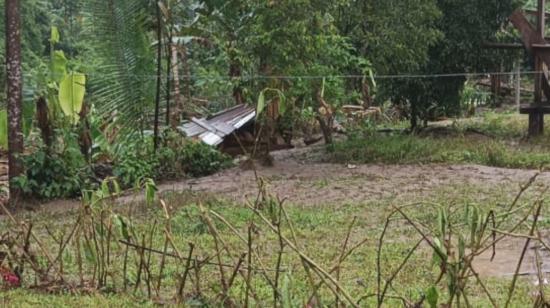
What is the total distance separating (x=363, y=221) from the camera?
636 cm

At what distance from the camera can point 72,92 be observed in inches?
302

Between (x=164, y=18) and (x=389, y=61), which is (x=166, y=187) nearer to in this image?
(x=164, y=18)

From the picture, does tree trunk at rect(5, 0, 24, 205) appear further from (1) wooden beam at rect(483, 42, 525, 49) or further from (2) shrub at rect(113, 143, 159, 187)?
(1) wooden beam at rect(483, 42, 525, 49)

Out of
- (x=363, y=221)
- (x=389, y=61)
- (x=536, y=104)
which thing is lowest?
(x=363, y=221)

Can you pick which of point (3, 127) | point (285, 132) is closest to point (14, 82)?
point (3, 127)

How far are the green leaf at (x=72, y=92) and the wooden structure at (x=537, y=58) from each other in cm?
708

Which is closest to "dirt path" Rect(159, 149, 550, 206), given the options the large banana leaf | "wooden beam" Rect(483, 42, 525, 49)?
the large banana leaf

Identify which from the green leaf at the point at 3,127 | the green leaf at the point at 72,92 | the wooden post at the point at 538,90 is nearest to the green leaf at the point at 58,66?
the green leaf at the point at 72,92

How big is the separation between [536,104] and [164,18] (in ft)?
20.0

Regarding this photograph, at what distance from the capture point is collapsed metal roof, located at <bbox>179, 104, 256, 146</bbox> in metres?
11.3

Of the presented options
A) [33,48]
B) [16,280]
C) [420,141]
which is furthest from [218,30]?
[33,48]

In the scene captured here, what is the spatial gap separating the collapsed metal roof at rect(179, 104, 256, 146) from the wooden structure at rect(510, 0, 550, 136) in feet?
15.1

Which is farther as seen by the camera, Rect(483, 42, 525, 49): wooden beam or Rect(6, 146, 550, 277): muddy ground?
Rect(483, 42, 525, 49): wooden beam

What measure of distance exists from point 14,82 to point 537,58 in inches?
320
